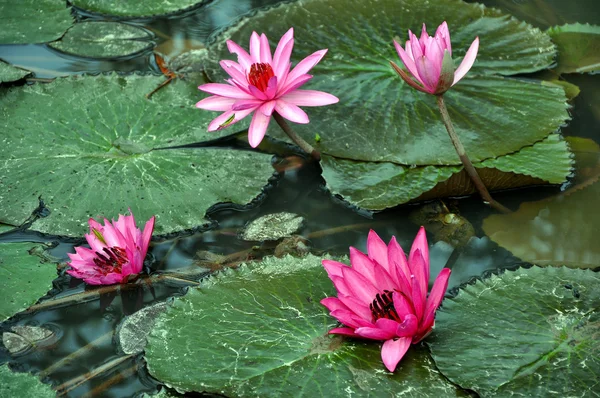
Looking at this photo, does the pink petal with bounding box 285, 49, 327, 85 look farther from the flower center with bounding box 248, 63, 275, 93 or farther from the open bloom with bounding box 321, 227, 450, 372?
the open bloom with bounding box 321, 227, 450, 372

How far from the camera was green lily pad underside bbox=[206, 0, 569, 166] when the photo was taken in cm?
296

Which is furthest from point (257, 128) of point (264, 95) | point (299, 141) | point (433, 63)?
point (433, 63)

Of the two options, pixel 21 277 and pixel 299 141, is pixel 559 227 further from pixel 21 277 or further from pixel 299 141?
pixel 21 277

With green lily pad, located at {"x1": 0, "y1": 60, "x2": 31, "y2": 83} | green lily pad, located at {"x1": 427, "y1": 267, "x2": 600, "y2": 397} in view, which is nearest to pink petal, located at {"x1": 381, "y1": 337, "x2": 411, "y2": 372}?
green lily pad, located at {"x1": 427, "y1": 267, "x2": 600, "y2": 397}

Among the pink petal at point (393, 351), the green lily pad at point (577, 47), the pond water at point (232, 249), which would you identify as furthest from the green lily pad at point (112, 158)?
the green lily pad at point (577, 47)

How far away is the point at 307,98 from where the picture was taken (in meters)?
2.57

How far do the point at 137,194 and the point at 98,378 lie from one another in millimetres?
877

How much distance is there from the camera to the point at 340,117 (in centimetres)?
312

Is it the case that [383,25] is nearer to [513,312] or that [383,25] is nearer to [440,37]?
[440,37]

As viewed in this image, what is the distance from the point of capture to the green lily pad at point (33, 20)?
396 cm

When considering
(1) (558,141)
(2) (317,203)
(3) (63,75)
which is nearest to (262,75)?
(2) (317,203)

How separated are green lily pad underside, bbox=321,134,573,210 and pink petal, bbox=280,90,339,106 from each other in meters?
0.43

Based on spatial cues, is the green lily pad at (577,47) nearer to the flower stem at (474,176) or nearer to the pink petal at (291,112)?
A: the flower stem at (474,176)

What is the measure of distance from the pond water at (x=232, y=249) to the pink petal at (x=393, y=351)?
57 centimetres
